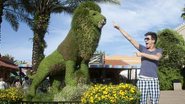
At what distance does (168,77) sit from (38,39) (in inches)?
382

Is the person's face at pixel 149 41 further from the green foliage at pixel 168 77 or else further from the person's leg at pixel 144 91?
the green foliage at pixel 168 77

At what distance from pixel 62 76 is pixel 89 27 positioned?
8.36 feet

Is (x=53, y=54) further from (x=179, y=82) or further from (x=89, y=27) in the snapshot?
(x=179, y=82)

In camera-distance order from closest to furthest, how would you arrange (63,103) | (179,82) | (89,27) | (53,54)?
(63,103) → (89,27) → (53,54) → (179,82)

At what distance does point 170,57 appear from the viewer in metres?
29.5

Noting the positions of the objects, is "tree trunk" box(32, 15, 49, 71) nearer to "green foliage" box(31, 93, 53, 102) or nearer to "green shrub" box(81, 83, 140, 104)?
"green foliage" box(31, 93, 53, 102)

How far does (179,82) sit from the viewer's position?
96.3ft

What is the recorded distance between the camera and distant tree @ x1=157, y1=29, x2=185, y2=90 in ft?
95.7

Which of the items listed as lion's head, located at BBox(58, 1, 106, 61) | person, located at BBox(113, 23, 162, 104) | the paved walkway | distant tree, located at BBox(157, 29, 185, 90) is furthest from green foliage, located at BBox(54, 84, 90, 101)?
distant tree, located at BBox(157, 29, 185, 90)

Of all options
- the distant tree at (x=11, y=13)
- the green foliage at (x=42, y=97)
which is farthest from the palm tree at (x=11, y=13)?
the green foliage at (x=42, y=97)

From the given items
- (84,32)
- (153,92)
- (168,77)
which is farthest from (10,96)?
(168,77)

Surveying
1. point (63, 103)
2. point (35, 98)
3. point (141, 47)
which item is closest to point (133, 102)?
point (141, 47)

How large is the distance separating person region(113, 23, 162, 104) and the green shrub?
179 millimetres

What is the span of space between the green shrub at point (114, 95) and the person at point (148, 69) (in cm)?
18
